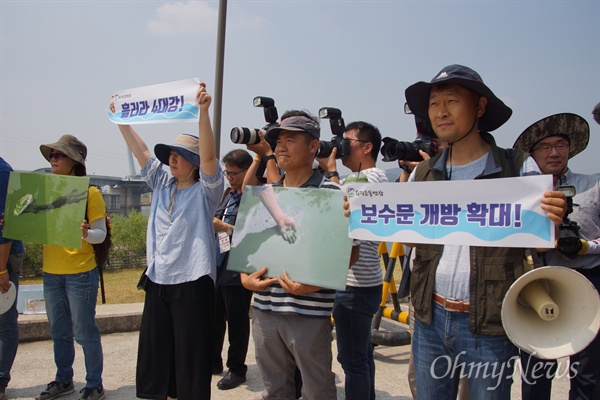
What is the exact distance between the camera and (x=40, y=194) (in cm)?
349

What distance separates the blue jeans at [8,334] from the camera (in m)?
3.52

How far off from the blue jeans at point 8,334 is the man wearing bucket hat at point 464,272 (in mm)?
3104

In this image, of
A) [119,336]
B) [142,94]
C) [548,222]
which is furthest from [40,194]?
[548,222]

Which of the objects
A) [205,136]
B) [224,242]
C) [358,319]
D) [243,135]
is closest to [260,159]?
[243,135]

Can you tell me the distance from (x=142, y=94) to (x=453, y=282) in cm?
230

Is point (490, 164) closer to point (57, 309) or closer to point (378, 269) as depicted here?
point (378, 269)

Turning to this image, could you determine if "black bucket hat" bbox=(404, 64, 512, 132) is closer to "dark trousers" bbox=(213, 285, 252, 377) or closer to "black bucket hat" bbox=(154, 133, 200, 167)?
"black bucket hat" bbox=(154, 133, 200, 167)

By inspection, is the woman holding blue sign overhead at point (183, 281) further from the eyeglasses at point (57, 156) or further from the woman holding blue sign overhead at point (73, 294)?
the eyeglasses at point (57, 156)

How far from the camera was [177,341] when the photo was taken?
2.82m

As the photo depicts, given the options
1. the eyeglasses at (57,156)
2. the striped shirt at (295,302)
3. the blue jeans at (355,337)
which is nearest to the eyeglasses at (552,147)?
the blue jeans at (355,337)

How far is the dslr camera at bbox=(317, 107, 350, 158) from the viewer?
11.8ft

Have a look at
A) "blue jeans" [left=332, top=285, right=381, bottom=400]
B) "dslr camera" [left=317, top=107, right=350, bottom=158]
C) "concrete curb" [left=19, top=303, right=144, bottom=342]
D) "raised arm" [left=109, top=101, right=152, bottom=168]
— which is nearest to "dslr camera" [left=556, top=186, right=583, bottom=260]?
"blue jeans" [left=332, top=285, right=381, bottom=400]

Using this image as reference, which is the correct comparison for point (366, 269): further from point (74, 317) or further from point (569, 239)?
point (74, 317)

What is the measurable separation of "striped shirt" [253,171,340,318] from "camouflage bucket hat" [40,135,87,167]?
2.06 metres
